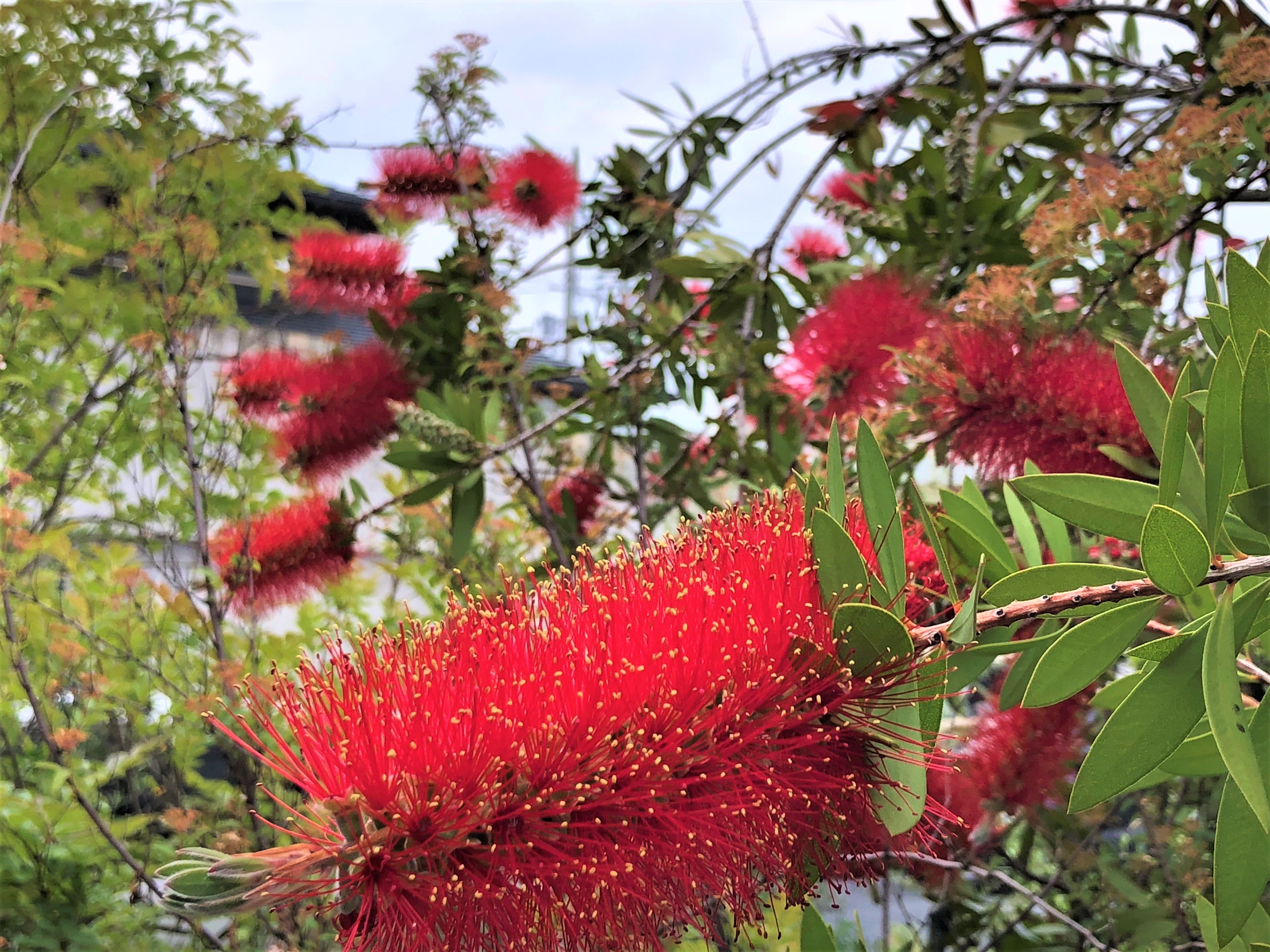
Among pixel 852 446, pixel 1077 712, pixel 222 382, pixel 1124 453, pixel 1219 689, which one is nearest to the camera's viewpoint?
pixel 1219 689

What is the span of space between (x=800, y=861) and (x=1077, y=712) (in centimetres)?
59

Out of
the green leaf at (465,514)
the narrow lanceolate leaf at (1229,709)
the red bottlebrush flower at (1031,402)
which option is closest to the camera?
the narrow lanceolate leaf at (1229,709)

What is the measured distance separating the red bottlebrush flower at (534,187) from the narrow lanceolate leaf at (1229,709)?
3.50ft

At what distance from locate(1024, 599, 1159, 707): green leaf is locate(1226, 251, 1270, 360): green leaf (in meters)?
0.11

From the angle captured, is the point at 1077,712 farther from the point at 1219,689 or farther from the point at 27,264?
the point at 27,264

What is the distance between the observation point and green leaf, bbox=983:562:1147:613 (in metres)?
0.32

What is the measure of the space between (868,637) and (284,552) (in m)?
0.83

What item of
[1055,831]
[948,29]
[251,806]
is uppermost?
[948,29]

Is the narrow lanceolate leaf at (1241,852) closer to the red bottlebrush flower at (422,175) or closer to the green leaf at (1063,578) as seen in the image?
the green leaf at (1063,578)

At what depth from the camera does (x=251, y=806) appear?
924 millimetres

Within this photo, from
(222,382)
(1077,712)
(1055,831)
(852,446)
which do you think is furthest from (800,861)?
(222,382)

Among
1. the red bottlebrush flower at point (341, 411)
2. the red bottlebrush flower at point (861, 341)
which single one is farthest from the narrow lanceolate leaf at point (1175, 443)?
the red bottlebrush flower at point (341, 411)

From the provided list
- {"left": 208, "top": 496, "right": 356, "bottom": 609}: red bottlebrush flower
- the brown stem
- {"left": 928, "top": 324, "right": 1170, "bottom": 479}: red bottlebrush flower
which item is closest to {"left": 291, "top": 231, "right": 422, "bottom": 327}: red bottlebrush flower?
{"left": 208, "top": 496, "right": 356, "bottom": 609}: red bottlebrush flower

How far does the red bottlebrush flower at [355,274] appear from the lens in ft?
3.88
